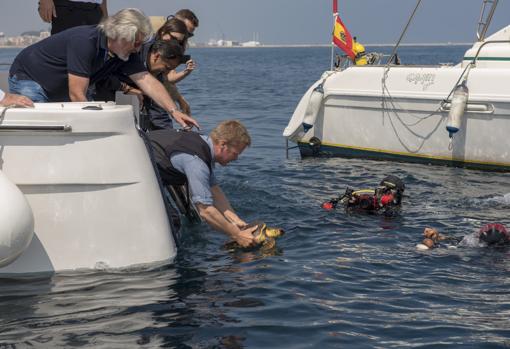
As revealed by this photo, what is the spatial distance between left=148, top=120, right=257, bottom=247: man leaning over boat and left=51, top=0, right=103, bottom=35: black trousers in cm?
196

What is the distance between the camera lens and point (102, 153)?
606 cm

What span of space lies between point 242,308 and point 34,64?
8.70 ft

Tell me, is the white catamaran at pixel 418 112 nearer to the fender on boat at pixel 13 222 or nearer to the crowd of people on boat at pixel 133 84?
the crowd of people on boat at pixel 133 84

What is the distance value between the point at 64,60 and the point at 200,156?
1348mm

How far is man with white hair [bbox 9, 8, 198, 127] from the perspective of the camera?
253 inches

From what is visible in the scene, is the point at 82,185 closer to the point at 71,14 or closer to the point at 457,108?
the point at 71,14

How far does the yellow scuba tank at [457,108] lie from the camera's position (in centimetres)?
1170

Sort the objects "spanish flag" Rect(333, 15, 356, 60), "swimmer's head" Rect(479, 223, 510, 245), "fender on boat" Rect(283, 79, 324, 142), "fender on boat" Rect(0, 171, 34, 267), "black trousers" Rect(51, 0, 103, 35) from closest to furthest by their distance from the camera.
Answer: "fender on boat" Rect(0, 171, 34, 267) → "swimmer's head" Rect(479, 223, 510, 245) → "black trousers" Rect(51, 0, 103, 35) → "fender on boat" Rect(283, 79, 324, 142) → "spanish flag" Rect(333, 15, 356, 60)

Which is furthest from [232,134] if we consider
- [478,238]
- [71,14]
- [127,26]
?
[478,238]

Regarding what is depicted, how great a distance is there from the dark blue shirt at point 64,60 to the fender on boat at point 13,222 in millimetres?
1291

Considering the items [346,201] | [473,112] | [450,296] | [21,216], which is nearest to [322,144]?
[473,112]

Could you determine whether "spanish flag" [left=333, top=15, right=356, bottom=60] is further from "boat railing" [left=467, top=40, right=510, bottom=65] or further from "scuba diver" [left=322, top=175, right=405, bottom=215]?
"scuba diver" [left=322, top=175, right=405, bottom=215]

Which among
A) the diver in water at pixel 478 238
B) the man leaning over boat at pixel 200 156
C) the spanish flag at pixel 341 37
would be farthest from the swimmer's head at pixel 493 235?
the spanish flag at pixel 341 37

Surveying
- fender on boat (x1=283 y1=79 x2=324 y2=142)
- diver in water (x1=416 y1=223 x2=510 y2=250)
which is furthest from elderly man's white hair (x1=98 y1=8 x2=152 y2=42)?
fender on boat (x1=283 y1=79 x2=324 y2=142)
